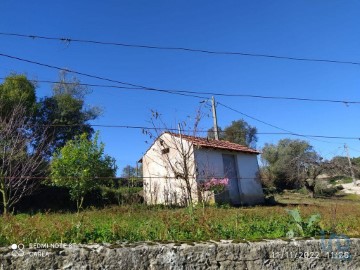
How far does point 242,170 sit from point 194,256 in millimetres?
17137

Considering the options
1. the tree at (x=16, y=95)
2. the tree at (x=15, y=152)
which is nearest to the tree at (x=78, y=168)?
the tree at (x=15, y=152)

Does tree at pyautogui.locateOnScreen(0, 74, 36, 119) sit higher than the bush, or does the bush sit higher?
tree at pyautogui.locateOnScreen(0, 74, 36, 119)

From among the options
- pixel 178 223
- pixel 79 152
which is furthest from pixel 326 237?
pixel 79 152

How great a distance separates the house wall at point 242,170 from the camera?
1777 cm

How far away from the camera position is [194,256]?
3.50m

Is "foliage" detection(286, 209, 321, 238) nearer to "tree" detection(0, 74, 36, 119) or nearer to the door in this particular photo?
the door

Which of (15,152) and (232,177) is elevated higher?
(15,152)

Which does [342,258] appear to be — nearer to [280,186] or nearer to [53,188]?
[53,188]

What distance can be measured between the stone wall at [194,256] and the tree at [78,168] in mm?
11979

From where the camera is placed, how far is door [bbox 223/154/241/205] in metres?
19.1

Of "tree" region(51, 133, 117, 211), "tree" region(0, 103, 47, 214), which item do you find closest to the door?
"tree" region(51, 133, 117, 211)

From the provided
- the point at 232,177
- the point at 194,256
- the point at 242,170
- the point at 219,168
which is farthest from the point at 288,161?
the point at 194,256

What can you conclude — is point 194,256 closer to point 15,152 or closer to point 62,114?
point 15,152

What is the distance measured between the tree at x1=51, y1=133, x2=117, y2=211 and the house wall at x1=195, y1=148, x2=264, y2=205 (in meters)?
5.40
